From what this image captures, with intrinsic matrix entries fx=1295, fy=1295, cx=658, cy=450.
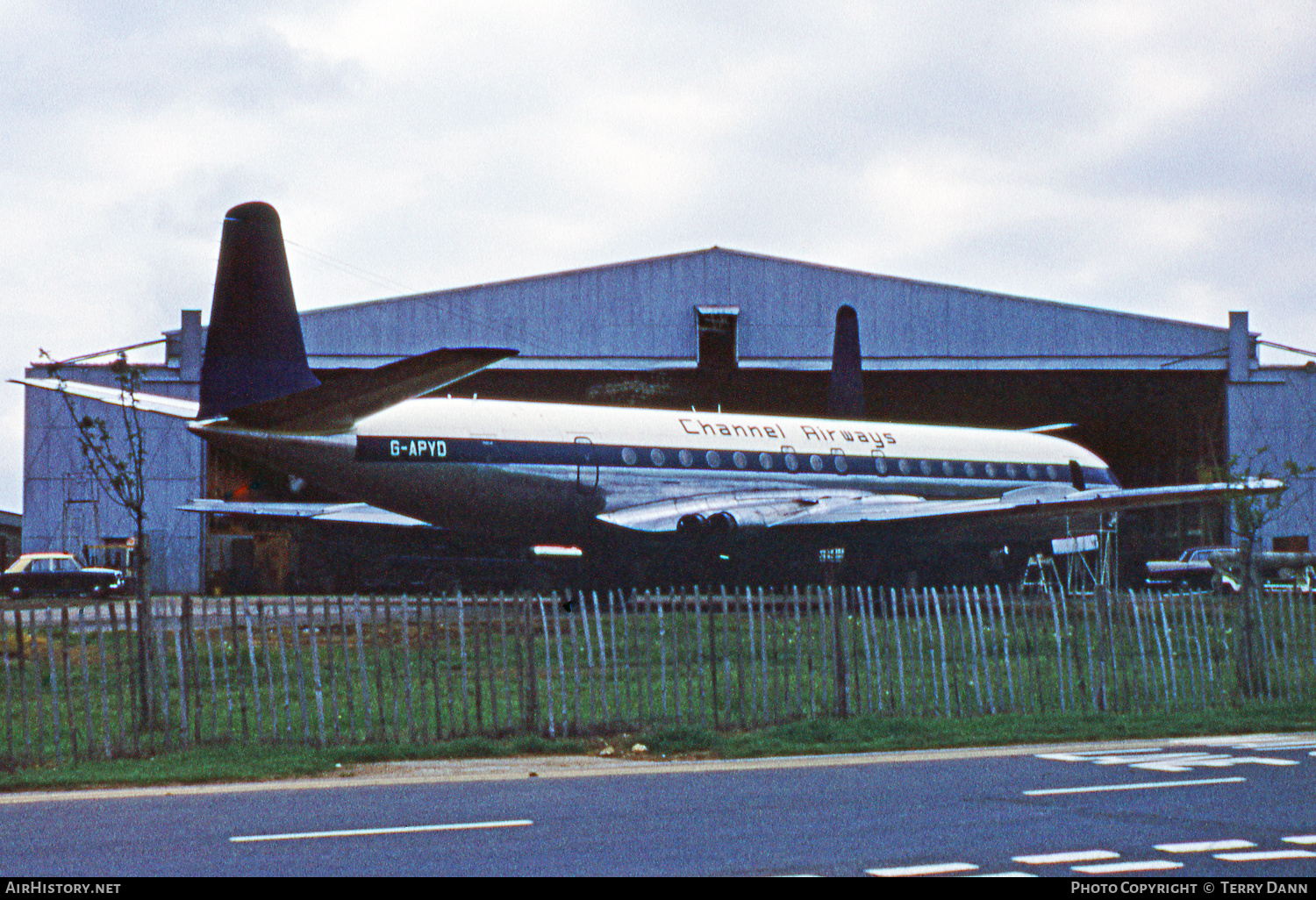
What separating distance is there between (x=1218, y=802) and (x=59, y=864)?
7.89m

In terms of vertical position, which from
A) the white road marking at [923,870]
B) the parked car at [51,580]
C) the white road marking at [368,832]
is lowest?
the white road marking at [923,870]

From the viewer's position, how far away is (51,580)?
119 feet

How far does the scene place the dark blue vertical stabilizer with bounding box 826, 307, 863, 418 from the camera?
41844 millimetres

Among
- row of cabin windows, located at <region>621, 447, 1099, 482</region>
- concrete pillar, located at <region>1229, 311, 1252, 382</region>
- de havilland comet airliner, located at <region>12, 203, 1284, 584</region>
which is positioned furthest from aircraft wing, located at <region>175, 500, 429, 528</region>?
concrete pillar, located at <region>1229, 311, 1252, 382</region>

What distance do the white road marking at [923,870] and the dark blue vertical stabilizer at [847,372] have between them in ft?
114

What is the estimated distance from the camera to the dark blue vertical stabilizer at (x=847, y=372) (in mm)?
41844

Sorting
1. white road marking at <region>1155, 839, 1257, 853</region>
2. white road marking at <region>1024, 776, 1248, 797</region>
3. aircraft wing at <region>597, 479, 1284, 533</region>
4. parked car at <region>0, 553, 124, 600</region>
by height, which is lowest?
white road marking at <region>1024, 776, 1248, 797</region>

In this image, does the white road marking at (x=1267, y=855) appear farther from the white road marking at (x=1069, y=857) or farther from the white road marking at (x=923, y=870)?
the white road marking at (x=923, y=870)

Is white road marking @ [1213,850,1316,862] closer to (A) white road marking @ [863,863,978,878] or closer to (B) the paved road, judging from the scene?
(B) the paved road

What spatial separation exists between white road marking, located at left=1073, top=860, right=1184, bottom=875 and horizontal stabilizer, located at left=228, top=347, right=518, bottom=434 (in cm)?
1426

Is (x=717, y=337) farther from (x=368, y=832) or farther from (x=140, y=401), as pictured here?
(x=368, y=832)

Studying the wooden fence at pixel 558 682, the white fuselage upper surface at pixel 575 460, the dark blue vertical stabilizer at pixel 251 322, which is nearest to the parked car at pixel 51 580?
the white fuselage upper surface at pixel 575 460
